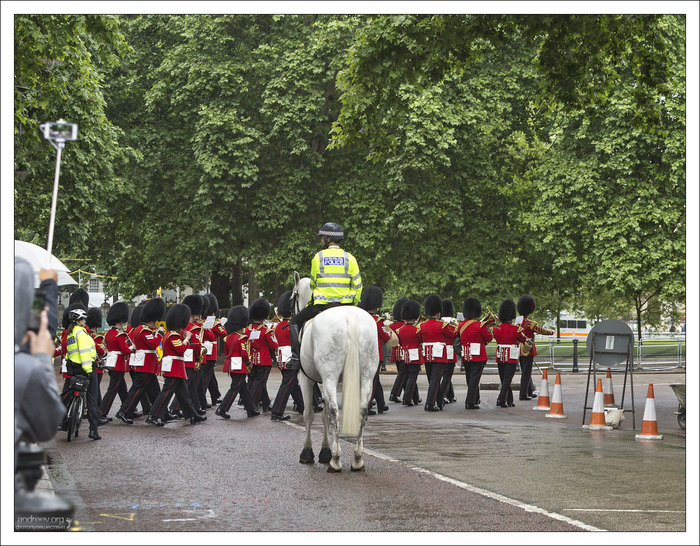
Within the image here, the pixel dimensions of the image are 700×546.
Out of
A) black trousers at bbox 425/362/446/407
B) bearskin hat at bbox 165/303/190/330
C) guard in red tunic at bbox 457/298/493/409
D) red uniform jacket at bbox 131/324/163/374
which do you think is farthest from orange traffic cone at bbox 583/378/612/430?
red uniform jacket at bbox 131/324/163/374

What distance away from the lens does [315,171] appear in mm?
23875

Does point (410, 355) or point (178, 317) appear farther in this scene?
point (410, 355)

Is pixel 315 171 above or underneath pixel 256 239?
above

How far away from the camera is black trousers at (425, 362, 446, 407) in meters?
16.9

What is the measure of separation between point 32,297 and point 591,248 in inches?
1007

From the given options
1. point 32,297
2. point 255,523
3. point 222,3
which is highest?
point 222,3

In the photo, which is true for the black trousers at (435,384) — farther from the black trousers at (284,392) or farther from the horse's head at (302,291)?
the horse's head at (302,291)

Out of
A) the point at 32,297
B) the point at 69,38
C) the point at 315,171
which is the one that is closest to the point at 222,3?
the point at 32,297

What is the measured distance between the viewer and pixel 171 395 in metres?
14.3

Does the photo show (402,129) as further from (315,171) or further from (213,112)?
(213,112)

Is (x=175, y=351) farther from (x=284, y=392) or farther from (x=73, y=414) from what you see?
(x=73, y=414)

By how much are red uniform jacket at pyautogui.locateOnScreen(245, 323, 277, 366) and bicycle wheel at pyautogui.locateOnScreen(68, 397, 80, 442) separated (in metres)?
3.54

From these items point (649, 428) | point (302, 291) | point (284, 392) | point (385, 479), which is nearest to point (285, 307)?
point (284, 392)

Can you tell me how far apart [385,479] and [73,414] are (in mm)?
4806
